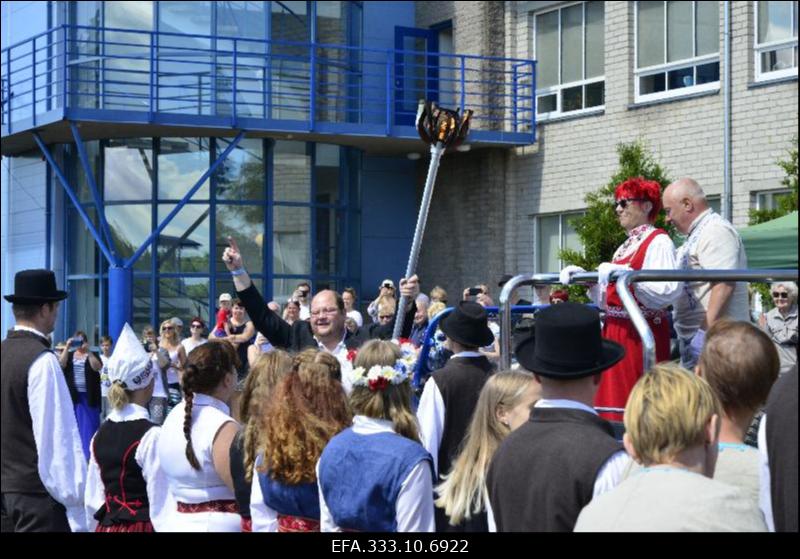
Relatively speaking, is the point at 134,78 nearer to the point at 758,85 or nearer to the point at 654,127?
the point at 654,127

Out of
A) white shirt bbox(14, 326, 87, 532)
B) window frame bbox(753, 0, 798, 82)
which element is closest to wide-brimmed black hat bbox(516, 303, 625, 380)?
white shirt bbox(14, 326, 87, 532)

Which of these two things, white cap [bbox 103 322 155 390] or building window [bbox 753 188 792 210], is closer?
white cap [bbox 103 322 155 390]

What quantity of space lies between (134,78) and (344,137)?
3.78 metres

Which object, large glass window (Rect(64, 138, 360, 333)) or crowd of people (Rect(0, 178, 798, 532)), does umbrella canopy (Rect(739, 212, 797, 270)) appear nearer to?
crowd of people (Rect(0, 178, 798, 532))

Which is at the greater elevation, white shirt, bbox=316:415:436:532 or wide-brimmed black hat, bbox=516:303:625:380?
wide-brimmed black hat, bbox=516:303:625:380

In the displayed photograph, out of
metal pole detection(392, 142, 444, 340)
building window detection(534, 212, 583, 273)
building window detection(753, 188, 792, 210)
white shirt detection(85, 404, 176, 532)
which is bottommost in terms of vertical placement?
white shirt detection(85, 404, 176, 532)

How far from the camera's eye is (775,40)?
632 inches

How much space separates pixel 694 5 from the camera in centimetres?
1727

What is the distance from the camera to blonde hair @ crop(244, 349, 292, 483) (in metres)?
5.24

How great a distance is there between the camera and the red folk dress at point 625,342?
5.88 metres

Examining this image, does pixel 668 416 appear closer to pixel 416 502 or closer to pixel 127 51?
pixel 416 502

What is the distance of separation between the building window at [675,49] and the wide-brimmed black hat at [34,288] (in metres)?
12.4

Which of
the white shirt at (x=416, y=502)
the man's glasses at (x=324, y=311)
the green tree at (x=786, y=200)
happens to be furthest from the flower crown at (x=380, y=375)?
the green tree at (x=786, y=200)

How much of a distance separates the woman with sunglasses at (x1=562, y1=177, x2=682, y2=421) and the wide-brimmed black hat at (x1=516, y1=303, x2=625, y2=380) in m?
1.11
